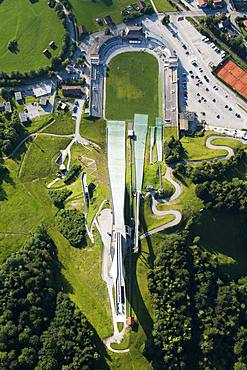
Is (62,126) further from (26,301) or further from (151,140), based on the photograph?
(26,301)

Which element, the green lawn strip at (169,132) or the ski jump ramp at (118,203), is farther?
the green lawn strip at (169,132)

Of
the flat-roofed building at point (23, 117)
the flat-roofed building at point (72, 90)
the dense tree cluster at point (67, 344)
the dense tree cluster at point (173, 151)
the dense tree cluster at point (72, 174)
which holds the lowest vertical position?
the dense tree cluster at point (67, 344)

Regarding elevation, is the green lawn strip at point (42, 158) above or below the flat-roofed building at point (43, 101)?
below

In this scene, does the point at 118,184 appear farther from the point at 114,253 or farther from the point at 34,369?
the point at 34,369

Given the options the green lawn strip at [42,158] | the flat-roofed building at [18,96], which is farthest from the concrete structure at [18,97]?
the green lawn strip at [42,158]

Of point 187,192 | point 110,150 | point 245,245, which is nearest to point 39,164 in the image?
point 110,150

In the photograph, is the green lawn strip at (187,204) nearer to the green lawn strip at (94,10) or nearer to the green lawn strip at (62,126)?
the green lawn strip at (62,126)
